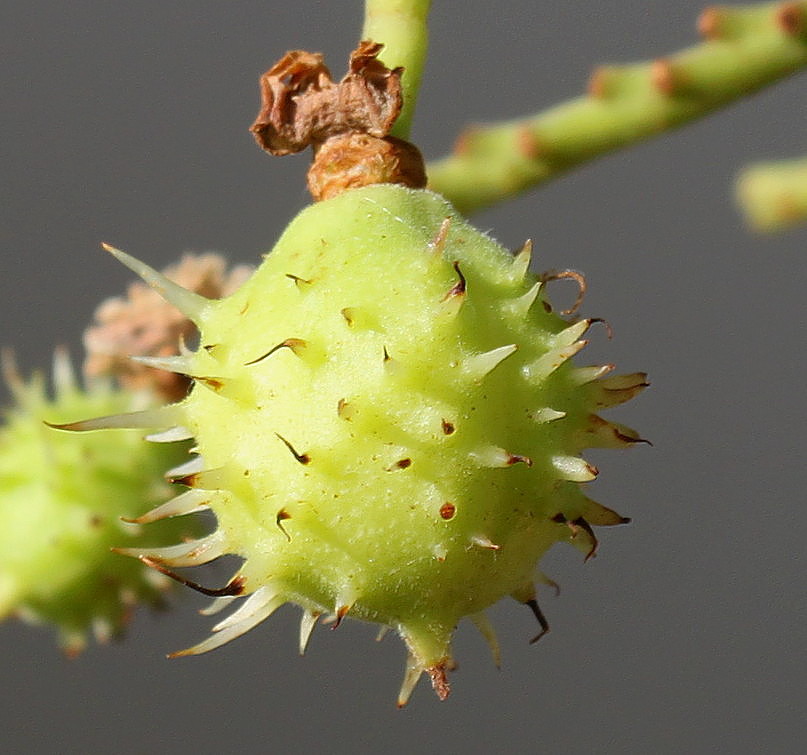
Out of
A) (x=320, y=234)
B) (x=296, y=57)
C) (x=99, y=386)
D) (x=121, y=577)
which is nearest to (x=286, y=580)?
(x=320, y=234)

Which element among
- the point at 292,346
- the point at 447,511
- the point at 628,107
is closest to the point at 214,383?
the point at 292,346

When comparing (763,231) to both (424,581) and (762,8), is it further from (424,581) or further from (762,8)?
(424,581)

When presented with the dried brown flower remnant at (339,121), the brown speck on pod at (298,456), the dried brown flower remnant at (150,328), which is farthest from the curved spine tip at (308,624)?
the dried brown flower remnant at (150,328)

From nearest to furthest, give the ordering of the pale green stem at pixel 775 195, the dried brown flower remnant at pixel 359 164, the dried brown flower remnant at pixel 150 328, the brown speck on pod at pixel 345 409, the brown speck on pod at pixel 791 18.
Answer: the brown speck on pod at pixel 345 409 → the dried brown flower remnant at pixel 359 164 → the brown speck on pod at pixel 791 18 → the dried brown flower remnant at pixel 150 328 → the pale green stem at pixel 775 195

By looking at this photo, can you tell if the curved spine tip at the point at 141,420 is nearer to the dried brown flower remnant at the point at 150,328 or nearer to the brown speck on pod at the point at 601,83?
the dried brown flower remnant at the point at 150,328

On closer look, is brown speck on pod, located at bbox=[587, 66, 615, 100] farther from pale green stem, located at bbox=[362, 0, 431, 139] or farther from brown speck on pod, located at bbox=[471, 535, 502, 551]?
brown speck on pod, located at bbox=[471, 535, 502, 551]
